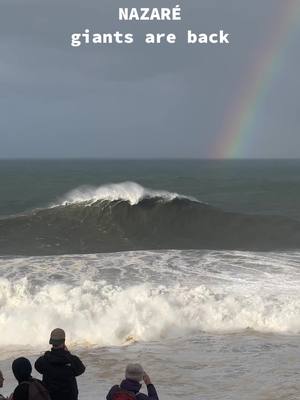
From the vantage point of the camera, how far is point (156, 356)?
8.74 metres

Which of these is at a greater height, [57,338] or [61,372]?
[57,338]

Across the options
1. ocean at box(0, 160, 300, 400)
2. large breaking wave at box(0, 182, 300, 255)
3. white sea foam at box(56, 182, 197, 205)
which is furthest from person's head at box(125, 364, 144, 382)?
white sea foam at box(56, 182, 197, 205)

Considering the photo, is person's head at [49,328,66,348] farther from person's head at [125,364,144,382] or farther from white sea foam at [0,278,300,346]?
white sea foam at [0,278,300,346]

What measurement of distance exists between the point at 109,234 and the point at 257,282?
34.3 ft

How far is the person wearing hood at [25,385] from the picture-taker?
12.6ft

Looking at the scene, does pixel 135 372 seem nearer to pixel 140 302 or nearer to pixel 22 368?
pixel 22 368

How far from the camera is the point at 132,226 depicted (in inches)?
938

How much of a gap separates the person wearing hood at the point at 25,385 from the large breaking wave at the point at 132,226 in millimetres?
15388

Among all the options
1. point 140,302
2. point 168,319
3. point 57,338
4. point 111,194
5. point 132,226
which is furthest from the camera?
point 111,194

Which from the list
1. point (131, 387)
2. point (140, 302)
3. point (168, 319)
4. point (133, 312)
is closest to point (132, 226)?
point (140, 302)

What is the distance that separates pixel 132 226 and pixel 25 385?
19923mm

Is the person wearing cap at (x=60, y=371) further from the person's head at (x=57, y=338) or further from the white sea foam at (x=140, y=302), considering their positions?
the white sea foam at (x=140, y=302)

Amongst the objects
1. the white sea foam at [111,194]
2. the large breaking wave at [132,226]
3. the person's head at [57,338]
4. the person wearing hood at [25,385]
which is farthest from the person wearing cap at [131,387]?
the white sea foam at [111,194]

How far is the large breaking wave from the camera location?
21.4 m
